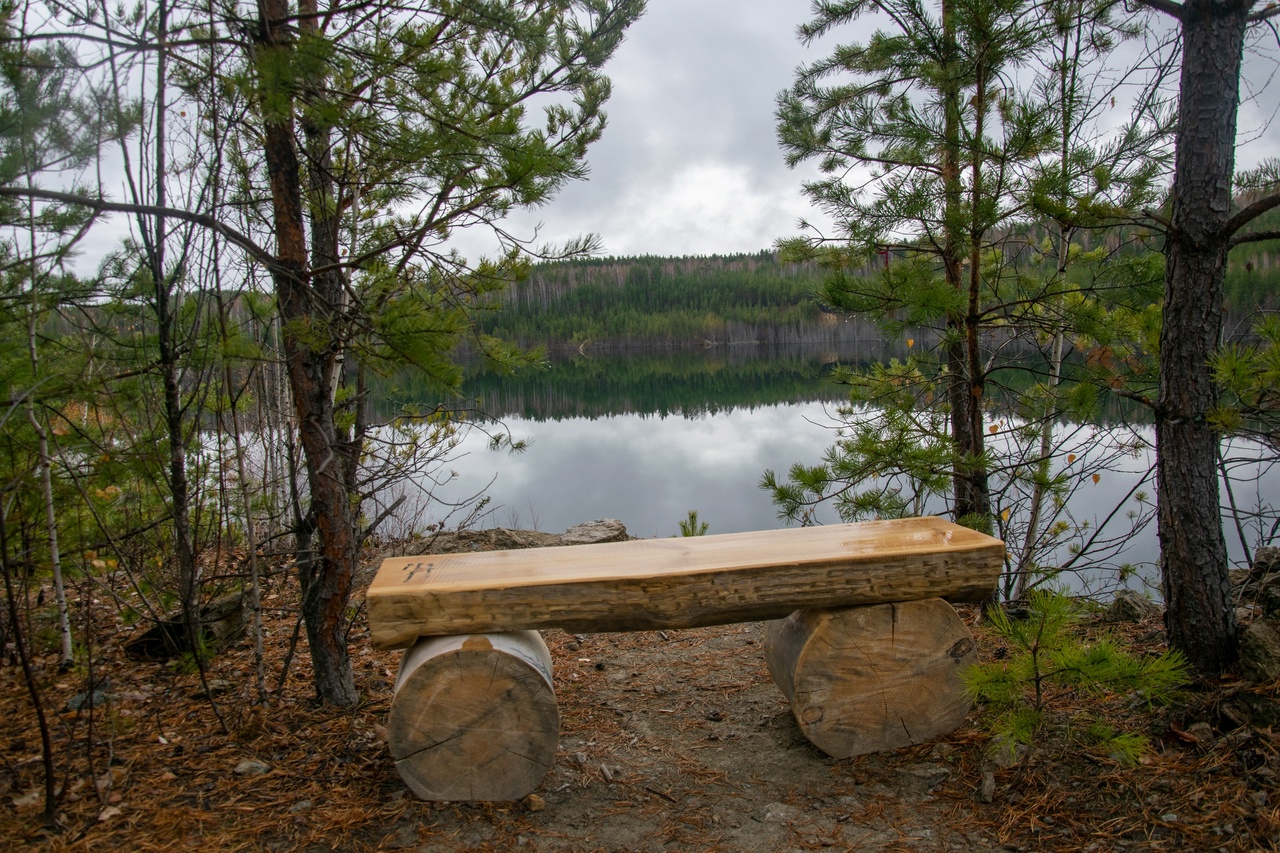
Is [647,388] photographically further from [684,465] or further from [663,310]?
[663,310]

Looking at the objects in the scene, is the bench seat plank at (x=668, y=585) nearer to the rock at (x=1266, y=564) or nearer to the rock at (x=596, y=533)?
the rock at (x=1266, y=564)

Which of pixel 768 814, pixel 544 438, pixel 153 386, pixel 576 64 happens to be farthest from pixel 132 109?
pixel 544 438

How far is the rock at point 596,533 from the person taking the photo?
6.62m

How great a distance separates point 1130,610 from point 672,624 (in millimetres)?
2935

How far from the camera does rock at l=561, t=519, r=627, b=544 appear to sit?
6.62 meters

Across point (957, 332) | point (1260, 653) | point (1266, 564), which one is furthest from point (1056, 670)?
point (957, 332)

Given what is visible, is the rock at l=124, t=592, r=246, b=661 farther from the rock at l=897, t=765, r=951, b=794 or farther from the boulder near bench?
the rock at l=897, t=765, r=951, b=794

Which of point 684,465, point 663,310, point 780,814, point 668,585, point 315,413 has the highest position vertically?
point 663,310

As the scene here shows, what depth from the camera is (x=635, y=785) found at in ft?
9.96

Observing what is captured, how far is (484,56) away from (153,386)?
7.08ft

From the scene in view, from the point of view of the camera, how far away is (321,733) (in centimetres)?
319

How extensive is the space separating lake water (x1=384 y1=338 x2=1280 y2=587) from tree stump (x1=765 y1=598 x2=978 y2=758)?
1494 millimetres

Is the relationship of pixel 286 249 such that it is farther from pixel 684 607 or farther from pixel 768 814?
pixel 768 814

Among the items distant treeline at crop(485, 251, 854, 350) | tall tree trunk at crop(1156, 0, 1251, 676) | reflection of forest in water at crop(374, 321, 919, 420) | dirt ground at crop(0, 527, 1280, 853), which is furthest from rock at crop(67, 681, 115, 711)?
distant treeline at crop(485, 251, 854, 350)
